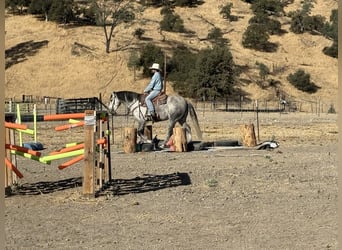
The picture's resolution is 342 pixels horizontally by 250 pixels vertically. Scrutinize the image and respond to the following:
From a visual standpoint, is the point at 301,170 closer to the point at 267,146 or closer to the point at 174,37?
the point at 267,146

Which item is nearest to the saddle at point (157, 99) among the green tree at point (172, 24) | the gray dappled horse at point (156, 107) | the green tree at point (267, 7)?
the gray dappled horse at point (156, 107)

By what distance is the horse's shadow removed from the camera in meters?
9.38

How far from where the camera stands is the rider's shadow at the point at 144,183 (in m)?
9.41

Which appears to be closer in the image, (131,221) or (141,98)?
(131,221)

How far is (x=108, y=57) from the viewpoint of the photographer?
5184cm

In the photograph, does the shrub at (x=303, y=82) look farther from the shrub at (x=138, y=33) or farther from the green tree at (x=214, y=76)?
the shrub at (x=138, y=33)

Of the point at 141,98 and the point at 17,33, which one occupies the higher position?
the point at 17,33

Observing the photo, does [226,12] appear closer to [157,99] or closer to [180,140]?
[157,99]

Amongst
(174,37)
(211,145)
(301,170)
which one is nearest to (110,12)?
(174,37)

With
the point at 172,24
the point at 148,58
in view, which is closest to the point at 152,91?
the point at 148,58

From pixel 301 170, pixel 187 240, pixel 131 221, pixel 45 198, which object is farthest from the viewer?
pixel 301 170

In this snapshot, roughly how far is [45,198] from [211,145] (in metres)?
8.28

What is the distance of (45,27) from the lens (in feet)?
195

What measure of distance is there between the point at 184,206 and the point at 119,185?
2.11m
